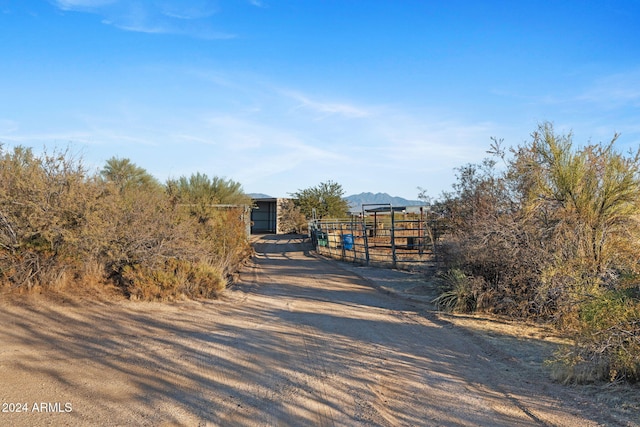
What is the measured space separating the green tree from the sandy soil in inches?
1416

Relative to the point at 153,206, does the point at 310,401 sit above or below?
below

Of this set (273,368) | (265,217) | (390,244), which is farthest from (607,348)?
(265,217)

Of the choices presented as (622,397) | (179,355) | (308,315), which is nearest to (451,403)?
(622,397)

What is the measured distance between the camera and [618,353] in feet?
20.0

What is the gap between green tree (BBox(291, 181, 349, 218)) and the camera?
47375 millimetres

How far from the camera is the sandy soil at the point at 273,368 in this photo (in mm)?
5172

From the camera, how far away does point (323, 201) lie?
48.6 m

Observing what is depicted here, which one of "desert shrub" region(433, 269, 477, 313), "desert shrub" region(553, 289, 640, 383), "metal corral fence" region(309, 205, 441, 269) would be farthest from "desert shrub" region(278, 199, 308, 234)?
"desert shrub" region(553, 289, 640, 383)

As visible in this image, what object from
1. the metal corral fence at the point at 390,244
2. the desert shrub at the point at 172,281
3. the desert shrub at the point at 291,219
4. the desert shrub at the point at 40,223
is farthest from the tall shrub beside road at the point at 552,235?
the desert shrub at the point at 291,219

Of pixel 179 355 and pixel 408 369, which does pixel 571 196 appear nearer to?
pixel 408 369

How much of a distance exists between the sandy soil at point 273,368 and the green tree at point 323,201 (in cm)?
3597

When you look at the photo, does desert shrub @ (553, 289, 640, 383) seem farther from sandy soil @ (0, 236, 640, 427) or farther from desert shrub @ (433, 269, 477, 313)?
desert shrub @ (433, 269, 477, 313)

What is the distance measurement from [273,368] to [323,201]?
1655 inches

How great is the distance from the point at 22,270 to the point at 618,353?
1081 centimetres
